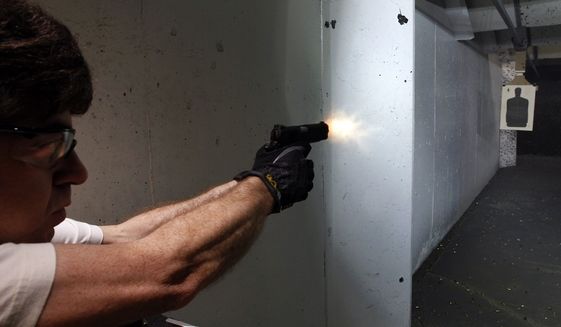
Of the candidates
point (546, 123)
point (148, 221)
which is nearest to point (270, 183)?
point (148, 221)

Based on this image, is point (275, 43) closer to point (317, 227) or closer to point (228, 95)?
point (228, 95)

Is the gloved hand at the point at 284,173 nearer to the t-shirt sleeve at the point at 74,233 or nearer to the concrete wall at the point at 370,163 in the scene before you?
the t-shirt sleeve at the point at 74,233

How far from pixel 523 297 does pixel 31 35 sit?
6.23ft

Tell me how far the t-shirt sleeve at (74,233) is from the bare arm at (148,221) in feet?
0.08

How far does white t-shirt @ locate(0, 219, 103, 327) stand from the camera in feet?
1.27

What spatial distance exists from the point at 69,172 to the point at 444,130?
1.98 metres

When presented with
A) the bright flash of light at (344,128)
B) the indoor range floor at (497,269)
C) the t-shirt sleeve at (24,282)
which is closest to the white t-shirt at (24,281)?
the t-shirt sleeve at (24,282)

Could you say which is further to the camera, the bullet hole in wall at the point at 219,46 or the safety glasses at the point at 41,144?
the bullet hole in wall at the point at 219,46

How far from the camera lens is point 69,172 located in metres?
0.50

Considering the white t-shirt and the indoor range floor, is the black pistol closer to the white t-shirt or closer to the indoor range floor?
the white t-shirt

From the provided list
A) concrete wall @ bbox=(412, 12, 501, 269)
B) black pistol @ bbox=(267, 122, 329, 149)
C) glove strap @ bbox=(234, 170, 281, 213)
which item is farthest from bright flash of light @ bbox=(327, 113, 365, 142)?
concrete wall @ bbox=(412, 12, 501, 269)

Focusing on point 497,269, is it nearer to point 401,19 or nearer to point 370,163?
point 370,163

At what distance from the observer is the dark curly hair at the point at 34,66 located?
40 cm

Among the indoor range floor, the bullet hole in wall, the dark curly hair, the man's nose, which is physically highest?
the bullet hole in wall
